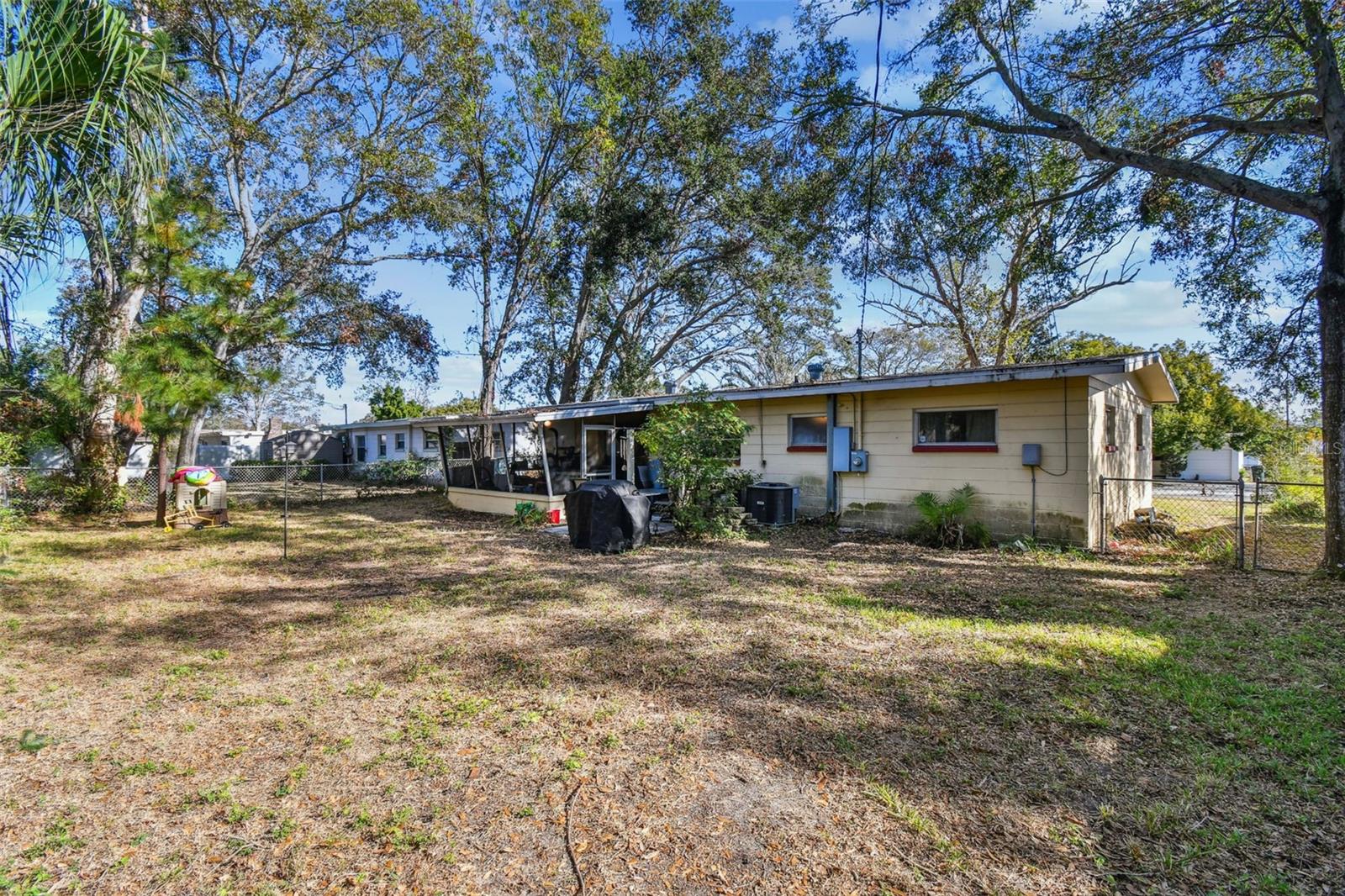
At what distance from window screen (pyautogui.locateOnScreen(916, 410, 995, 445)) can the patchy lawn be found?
3.35 meters

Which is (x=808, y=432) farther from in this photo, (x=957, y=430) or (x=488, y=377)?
(x=488, y=377)

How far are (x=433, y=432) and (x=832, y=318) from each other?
1421 cm

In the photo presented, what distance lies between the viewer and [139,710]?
3646mm

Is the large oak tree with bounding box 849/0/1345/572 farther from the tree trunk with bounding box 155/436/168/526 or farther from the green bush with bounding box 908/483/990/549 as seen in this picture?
the tree trunk with bounding box 155/436/168/526

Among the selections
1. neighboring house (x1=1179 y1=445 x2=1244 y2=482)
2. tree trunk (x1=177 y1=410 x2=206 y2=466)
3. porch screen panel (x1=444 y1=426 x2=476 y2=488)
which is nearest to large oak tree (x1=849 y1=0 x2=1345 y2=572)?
porch screen panel (x1=444 y1=426 x2=476 y2=488)

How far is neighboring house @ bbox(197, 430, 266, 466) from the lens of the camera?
27094 millimetres

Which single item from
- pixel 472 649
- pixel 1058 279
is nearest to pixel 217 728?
pixel 472 649

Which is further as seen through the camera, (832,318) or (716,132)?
(832,318)

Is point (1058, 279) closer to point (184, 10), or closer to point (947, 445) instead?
point (947, 445)

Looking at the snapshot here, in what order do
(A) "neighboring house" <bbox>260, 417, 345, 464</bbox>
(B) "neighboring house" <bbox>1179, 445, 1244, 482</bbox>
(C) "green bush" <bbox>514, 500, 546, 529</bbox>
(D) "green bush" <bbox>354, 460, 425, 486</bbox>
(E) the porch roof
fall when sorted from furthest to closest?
(A) "neighboring house" <bbox>260, 417, 345, 464</bbox>, (B) "neighboring house" <bbox>1179, 445, 1244, 482</bbox>, (D) "green bush" <bbox>354, 460, 425, 486</bbox>, (C) "green bush" <bbox>514, 500, 546, 529</bbox>, (E) the porch roof

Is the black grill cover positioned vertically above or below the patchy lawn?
above

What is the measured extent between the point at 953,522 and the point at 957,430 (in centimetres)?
154

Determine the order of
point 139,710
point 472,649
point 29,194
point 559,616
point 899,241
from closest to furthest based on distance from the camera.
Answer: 1. point 29,194
2. point 139,710
3. point 472,649
4. point 559,616
5. point 899,241

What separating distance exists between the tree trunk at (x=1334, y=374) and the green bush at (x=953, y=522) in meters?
3.55
